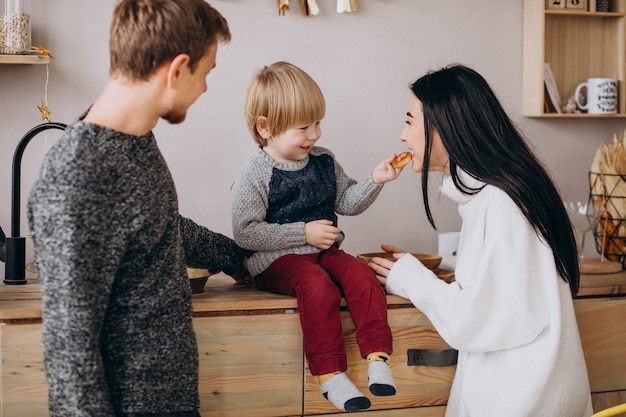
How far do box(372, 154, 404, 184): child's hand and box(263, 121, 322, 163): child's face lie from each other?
18 centimetres

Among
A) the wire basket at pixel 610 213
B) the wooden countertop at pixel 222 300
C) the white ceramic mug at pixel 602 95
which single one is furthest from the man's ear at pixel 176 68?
the white ceramic mug at pixel 602 95

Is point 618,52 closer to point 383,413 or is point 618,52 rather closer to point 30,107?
point 383,413

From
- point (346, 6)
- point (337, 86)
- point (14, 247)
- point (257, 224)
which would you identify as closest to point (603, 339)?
point (257, 224)

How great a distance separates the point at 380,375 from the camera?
5.55 ft

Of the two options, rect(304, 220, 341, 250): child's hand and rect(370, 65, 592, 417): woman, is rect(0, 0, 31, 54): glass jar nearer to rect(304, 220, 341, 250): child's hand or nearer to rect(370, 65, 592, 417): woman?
rect(304, 220, 341, 250): child's hand

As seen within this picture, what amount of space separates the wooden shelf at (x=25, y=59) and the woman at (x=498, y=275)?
102 centimetres

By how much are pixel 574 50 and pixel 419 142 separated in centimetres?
112

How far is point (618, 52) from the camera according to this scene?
275 cm

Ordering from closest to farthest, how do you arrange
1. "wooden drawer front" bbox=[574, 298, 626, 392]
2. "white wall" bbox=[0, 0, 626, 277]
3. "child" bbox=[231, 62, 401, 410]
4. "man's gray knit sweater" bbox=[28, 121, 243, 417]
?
"man's gray knit sweater" bbox=[28, 121, 243, 417] → "child" bbox=[231, 62, 401, 410] → "wooden drawer front" bbox=[574, 298, 626, 392] → "white wall" bbox=[0, 0, 626, 277]

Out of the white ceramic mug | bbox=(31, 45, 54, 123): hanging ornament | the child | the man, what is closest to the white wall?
bbox=(31, 45, 54, 123): hanging ornament

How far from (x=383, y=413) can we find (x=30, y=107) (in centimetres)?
133

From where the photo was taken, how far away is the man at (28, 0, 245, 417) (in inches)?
43.7

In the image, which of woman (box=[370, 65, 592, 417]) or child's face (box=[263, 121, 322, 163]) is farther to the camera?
child's face (box=[263, 121, 322, 163])

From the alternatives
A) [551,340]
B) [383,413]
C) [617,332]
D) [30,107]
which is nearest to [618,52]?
[617,332]
